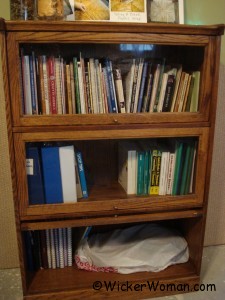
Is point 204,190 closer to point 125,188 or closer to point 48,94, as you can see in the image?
point 125,188

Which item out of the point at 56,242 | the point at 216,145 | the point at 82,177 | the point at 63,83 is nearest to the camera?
the point at 63,83

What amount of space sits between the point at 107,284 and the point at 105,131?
751 mm

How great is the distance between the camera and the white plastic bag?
1304 mm

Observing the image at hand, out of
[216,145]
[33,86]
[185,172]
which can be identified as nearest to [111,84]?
[33,86]

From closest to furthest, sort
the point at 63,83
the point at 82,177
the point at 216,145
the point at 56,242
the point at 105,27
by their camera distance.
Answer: the point at 105,27 < the point at 63,83 < the point at 82,177 < the point at 56,242 < the point at 216,145

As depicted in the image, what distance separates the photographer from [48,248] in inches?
52.0

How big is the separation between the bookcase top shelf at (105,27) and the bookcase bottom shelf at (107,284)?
111 centimetres

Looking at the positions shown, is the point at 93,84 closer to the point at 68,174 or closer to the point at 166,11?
the point at 68,174

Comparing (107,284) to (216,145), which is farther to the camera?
(216,145)

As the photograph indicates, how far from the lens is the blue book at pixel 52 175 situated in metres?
1.05

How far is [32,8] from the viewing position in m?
1.01

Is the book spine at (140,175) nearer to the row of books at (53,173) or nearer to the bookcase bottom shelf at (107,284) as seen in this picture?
the row of books at (53,173)

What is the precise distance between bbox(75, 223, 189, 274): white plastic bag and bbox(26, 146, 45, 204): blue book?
447mm

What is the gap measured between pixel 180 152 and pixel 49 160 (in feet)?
1.89
